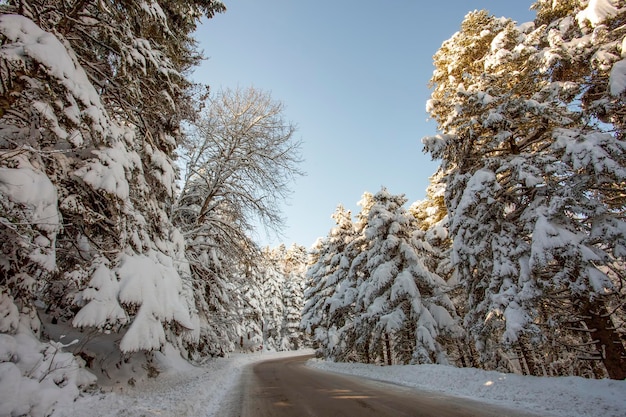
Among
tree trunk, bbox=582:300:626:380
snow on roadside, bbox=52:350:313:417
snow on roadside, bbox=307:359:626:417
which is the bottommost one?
snow on roadside, bbox=52:350:313:417

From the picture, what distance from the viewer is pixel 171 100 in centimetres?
757

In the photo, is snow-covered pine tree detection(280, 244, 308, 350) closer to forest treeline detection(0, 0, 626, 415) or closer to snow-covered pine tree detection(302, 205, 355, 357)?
snow-covered pine tree detection(302, 205, 355, 357)

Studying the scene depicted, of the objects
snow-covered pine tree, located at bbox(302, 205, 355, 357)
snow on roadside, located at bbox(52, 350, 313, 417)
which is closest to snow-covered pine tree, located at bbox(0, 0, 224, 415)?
snow on roadside, located at bbox(52, 350, 313, 417)

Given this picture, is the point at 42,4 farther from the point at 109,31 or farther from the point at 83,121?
the point at 83,121

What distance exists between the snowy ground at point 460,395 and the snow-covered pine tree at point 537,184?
1.19 metres

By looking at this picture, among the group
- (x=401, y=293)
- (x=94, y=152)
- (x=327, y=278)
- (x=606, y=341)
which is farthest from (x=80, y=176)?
(x=327, y=278)

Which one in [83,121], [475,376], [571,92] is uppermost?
[571,92]

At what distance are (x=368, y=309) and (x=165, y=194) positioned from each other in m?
12.3

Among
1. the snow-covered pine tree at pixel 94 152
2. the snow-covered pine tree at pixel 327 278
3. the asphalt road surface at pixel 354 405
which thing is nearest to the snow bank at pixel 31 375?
the snow-covered pine tree at pixel 94 152

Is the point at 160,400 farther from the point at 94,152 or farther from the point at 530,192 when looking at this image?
the point at 530,192

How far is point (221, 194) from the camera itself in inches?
510

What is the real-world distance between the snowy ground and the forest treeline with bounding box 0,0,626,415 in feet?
2.77

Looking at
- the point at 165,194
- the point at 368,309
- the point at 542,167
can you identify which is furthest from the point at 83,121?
the point at 368,309

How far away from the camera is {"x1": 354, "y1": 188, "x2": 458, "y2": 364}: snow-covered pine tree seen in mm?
14461
